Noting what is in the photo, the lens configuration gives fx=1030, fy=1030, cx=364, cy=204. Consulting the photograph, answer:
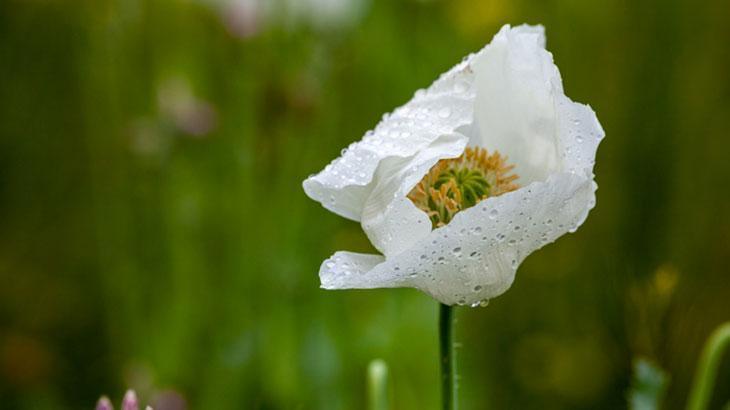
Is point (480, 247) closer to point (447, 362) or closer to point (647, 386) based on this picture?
point (447, 362)

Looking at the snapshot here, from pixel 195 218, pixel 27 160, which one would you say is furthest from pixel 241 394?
pixel 27 160

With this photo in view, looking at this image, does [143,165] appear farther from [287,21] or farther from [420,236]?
[420,236]

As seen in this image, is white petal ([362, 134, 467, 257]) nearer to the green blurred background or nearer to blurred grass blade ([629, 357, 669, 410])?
blurred grass blade ([629, 357, 669, 410])

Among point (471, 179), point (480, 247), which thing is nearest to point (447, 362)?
point (480, 247)

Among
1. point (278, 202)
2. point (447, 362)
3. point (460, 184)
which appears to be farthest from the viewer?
point (278, 202)

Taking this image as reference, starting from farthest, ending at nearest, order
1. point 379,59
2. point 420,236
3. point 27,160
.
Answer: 1. point 27,160
2. point 379,59
3. point 420,236

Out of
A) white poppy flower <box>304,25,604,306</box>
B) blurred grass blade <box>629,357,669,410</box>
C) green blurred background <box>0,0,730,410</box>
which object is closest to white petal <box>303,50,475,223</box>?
white poppy flower <box>304,25,604,306</box>

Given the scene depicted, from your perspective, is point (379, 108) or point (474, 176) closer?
point (474, 176)

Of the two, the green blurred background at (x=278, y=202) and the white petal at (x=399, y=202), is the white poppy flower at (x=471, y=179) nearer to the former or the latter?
the white petal at (x=399, y=202)
